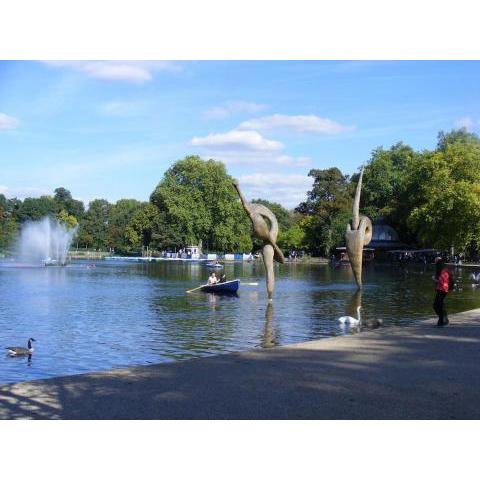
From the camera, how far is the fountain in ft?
281

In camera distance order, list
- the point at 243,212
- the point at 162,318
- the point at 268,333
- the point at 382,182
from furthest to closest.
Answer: the point at 243,212 → the point at 382,182 → the point at 162,318 → the point at 268,333

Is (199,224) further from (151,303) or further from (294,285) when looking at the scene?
(151,303)

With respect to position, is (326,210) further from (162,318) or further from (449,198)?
(162,318)

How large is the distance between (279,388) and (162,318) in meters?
14.6

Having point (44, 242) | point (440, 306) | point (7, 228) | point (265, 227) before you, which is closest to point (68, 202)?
point (7, 228)

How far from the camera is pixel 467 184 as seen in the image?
2525 inches

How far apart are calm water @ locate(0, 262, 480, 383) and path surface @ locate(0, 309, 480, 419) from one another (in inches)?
149

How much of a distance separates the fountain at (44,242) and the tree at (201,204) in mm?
17271

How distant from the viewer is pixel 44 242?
94312 millimetres

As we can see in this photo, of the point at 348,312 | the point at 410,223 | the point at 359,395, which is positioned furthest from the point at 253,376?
→ the point at 410,223

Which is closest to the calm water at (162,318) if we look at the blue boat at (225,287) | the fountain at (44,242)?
the blue boat at (225,287)

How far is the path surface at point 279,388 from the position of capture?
7984mm

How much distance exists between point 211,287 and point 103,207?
108739mm

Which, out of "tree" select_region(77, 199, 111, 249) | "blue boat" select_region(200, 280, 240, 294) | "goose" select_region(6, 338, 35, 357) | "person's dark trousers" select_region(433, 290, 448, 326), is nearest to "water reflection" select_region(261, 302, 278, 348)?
"person's dark trousers" select_region(433, 290, 448, 326)
